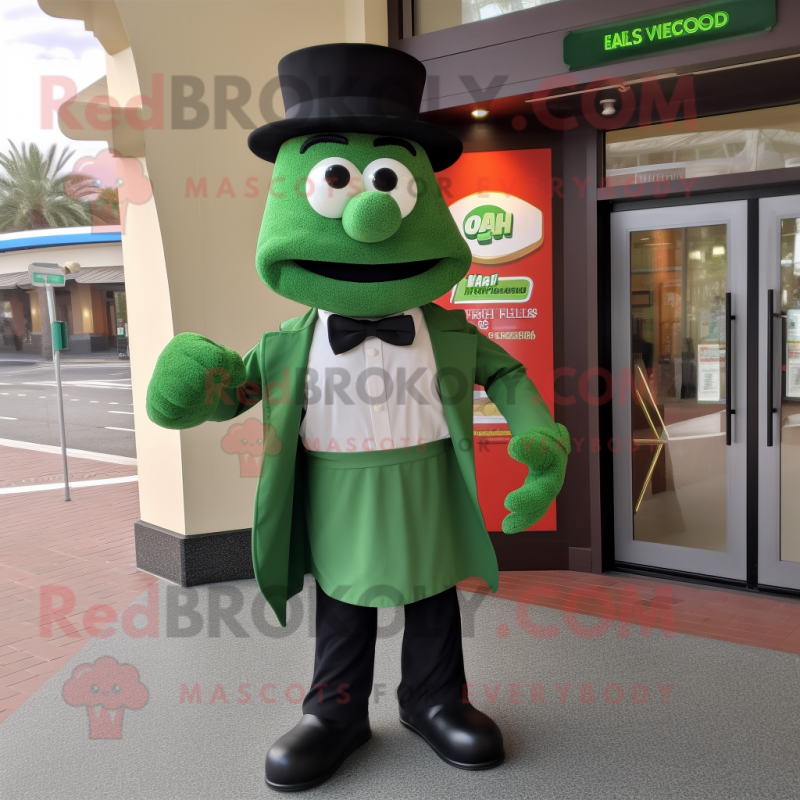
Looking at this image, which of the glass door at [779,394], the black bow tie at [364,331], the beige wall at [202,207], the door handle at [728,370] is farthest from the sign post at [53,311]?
the glass door at [779,394]

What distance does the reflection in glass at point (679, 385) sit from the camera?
14.4 ft

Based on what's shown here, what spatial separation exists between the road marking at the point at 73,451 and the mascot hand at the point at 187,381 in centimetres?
752

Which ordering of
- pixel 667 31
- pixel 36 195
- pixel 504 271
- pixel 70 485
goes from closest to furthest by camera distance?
pixel 667 31 < pixel 504 271 < pixel 70 485 < pixel 36 195

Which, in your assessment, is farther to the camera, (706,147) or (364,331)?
(706,147)

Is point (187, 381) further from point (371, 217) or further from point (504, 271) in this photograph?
point (504, 271)

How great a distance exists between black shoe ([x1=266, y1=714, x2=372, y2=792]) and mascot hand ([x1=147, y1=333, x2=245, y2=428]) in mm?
1088

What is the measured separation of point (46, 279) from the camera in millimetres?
7312

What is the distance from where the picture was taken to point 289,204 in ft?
7.84

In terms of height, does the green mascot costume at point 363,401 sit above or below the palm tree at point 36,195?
below

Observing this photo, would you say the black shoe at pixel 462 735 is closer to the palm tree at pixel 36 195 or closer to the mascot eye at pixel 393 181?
the mascot eye at pixel 393 181

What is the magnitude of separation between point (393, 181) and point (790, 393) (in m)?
2.85

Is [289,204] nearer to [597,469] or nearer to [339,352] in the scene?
[339,352]

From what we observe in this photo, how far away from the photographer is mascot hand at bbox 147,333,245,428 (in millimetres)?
2277

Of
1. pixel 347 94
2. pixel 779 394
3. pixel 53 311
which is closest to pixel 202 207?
pixel 347 94
